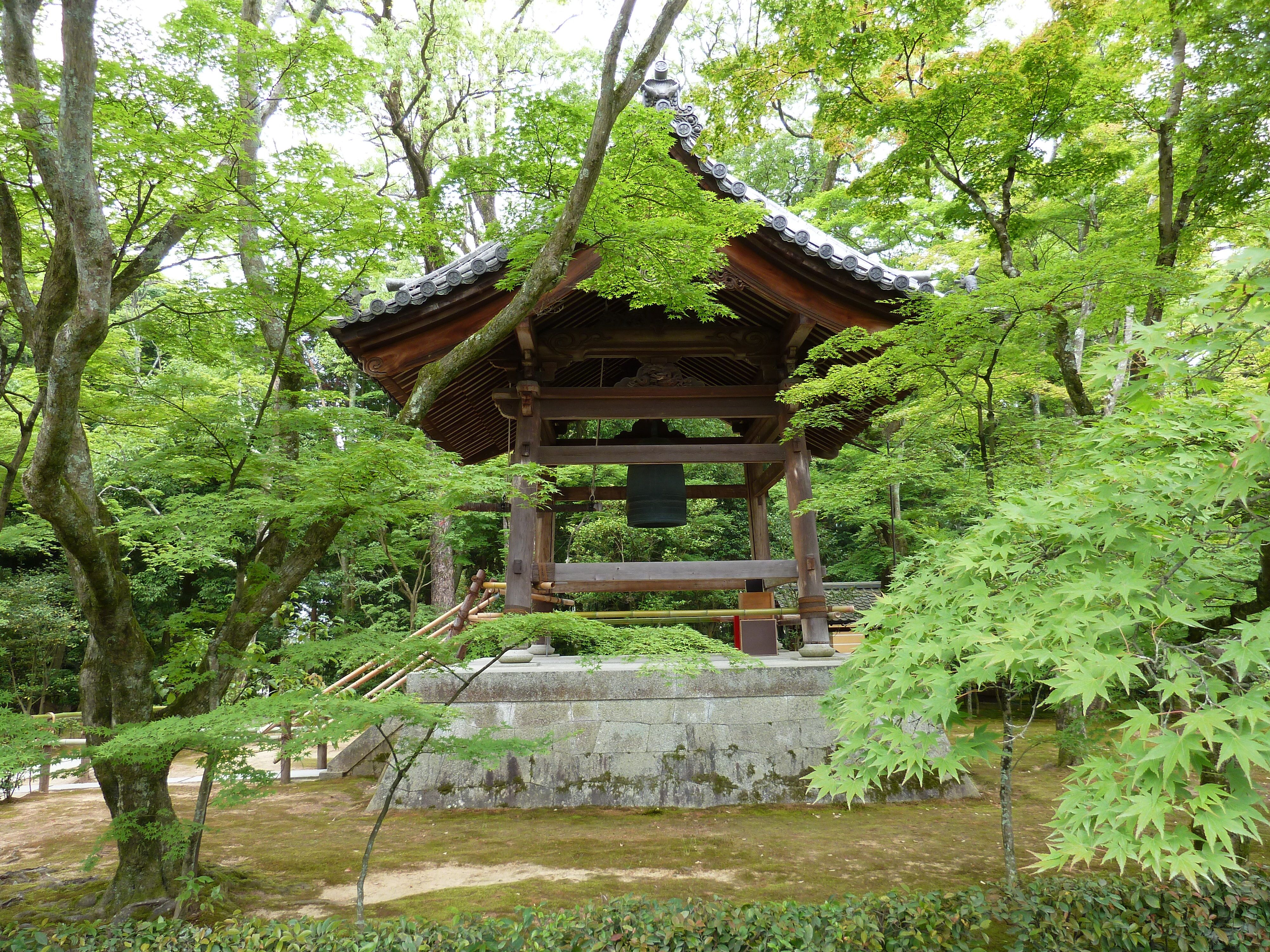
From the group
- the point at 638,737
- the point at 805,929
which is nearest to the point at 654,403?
the point at 638,737

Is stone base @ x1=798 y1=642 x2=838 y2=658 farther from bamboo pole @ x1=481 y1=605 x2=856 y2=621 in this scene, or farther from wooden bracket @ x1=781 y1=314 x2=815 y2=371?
wooden bracket @ x1=781 y1=314 x2=815 y2=371

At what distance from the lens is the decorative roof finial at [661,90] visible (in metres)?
6.86

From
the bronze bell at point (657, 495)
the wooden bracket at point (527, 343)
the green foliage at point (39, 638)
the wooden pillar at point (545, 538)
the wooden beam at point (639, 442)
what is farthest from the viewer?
the green foliage at point (39, 638)

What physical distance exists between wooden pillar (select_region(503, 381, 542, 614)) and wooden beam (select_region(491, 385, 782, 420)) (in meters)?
0.19

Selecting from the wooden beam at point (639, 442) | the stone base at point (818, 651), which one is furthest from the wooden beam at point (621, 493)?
the stone base at point (818, 651)

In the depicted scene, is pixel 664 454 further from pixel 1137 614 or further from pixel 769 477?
Result: pixel 1137 614

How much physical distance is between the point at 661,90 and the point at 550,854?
6594mm

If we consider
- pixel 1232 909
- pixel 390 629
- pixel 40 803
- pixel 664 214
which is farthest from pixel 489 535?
pixel 1232 909

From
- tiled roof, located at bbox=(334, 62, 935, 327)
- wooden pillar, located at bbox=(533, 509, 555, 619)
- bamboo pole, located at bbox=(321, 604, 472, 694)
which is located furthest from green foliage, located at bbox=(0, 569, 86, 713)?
tiled roof, located at bbox=(334, 62, 935, 327)

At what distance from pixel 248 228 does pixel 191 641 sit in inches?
107

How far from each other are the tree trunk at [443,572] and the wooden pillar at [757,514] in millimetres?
7571

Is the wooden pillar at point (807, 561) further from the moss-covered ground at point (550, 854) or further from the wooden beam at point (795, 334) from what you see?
the moss-covered ground at point (550, 854)

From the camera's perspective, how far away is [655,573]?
6.87m

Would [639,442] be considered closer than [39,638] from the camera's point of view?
Yes
